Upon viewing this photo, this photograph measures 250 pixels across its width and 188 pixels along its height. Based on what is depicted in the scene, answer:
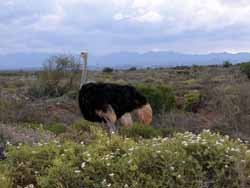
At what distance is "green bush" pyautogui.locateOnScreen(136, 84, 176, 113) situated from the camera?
65.7 ft

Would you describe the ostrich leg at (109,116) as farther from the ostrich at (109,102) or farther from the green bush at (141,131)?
the green bush at (141,131)

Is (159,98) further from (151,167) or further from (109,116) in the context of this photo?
(151,167)

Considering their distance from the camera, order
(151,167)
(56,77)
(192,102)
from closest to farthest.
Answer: (151,167) → (192,102) → (56,77)

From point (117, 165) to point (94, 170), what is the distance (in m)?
0.22

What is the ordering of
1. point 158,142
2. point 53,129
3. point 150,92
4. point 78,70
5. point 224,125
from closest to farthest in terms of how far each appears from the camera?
1. point 158,142
2. point 53,129
3. point 224,125
4. point 150,92
5. point 78,70

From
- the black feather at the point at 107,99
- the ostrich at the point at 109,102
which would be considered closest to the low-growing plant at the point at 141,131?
the ostrich at the point at 109,102

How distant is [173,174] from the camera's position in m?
5.52

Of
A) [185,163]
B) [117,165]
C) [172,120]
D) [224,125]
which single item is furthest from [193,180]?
[172,120]

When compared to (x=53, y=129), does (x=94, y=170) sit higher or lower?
higher

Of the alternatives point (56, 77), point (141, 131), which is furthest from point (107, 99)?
point (56, 77)

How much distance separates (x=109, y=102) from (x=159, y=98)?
7.87m

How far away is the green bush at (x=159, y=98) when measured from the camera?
20.0 metres

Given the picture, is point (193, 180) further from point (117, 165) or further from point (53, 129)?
point (53, 129)

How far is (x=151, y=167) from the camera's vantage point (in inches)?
224
